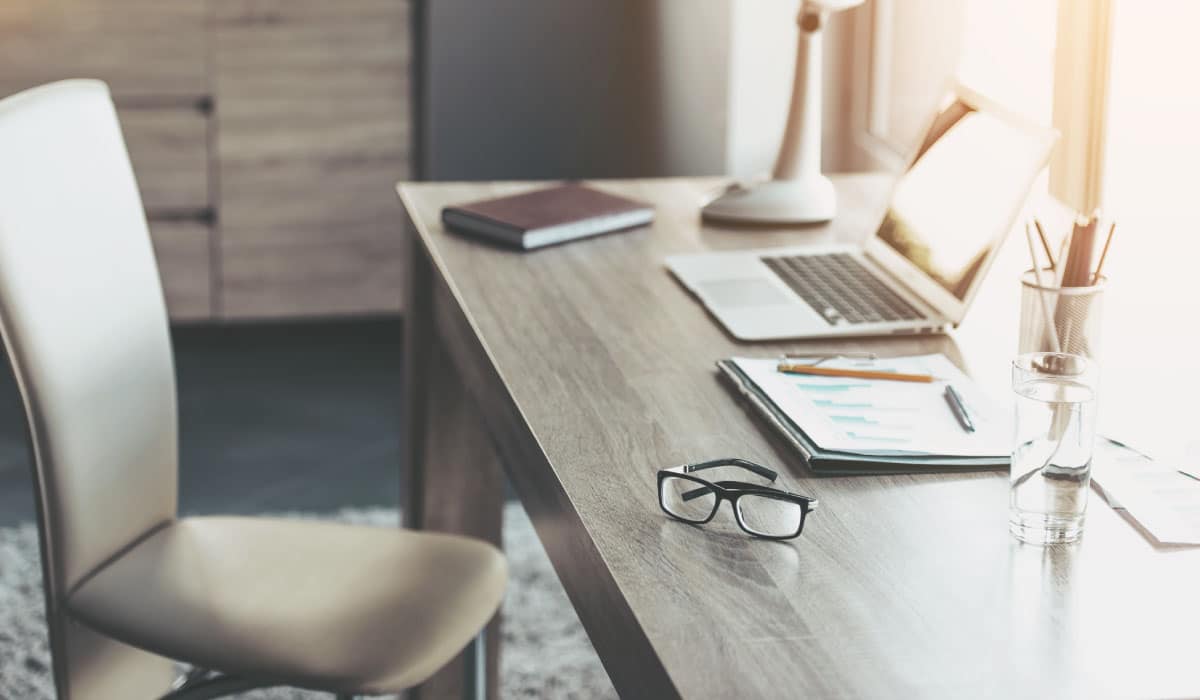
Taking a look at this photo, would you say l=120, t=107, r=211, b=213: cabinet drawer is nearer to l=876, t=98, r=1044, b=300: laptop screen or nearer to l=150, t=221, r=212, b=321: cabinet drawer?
l=150, t=221, r=212, b=321: cabinet drawer

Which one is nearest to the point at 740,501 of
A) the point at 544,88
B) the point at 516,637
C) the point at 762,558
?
the point at 762,558

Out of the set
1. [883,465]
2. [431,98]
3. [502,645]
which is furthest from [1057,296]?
[431,98]

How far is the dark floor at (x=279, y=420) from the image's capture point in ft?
9.65

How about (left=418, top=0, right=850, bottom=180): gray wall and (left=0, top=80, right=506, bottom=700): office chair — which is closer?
(left=0, top=80, right=506, bottom=700): office chair

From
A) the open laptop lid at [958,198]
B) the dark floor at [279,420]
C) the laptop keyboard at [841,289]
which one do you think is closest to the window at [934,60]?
the open laptop lid at [958,198]

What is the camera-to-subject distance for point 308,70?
365 centimetres

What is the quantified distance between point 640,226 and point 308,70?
197 centimetres

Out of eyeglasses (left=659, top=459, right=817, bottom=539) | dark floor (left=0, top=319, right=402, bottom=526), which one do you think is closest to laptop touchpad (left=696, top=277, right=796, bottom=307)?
eyeglasses (left=659, top=459, right=817, bottom=539)

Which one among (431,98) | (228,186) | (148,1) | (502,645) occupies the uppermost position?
(148,1)

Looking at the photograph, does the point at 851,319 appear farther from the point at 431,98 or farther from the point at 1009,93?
the point at 431,98

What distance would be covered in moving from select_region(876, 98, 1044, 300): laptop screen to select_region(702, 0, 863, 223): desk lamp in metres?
0.22

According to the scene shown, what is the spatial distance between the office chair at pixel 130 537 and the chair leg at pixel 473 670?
46 millimetres

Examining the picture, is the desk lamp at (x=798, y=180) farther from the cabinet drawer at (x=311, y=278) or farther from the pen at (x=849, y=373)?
the cabinet drawer at (x=311, y=278)

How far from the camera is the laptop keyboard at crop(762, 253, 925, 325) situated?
1531 millimetres
